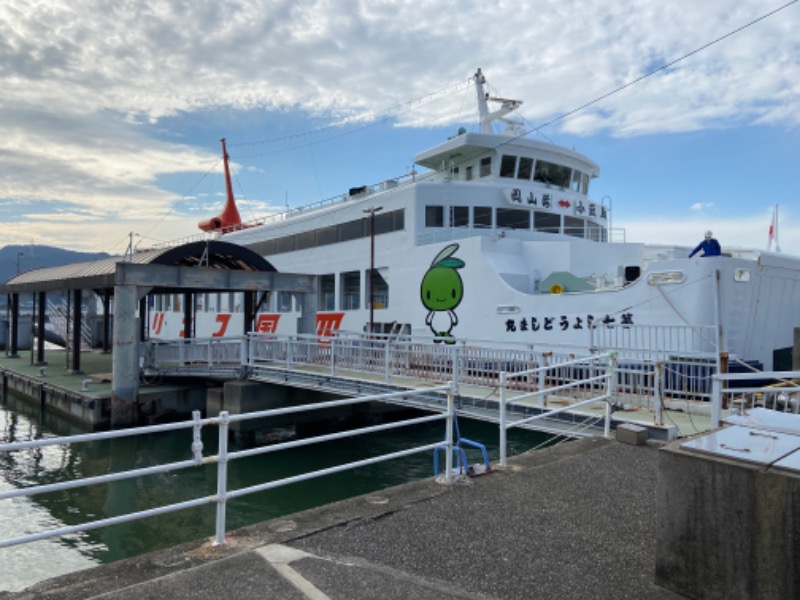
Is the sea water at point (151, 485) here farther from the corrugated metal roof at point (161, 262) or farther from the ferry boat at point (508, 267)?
the corrugated metal roof at point (161, 262)

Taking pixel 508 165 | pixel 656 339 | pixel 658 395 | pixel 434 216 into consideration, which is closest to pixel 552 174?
pixel 508 165

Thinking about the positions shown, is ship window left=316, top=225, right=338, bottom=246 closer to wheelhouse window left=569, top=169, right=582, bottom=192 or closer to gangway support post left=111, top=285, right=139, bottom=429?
gangway support post left=111, top=285, right=139, bottom=429

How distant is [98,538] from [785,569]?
9.08 metres

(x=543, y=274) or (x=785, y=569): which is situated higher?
(x=543, y=274)

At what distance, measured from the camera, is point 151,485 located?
11.6m

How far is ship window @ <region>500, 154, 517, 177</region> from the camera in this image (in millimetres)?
21328

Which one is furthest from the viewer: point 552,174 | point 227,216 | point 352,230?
point 227,216

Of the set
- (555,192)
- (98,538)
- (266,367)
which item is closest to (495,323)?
(266,367)

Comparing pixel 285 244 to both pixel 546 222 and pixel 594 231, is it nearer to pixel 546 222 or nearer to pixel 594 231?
pixel 546 222

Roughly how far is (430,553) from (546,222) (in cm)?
1872

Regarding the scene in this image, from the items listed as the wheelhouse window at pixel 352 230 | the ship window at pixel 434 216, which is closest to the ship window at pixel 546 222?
the ship window at pixel 434 216

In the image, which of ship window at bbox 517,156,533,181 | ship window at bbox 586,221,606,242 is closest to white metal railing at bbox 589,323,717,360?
ship window at bbox 517,156,533,181

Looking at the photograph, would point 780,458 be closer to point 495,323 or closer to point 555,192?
point 495,323

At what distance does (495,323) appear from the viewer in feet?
53.0
